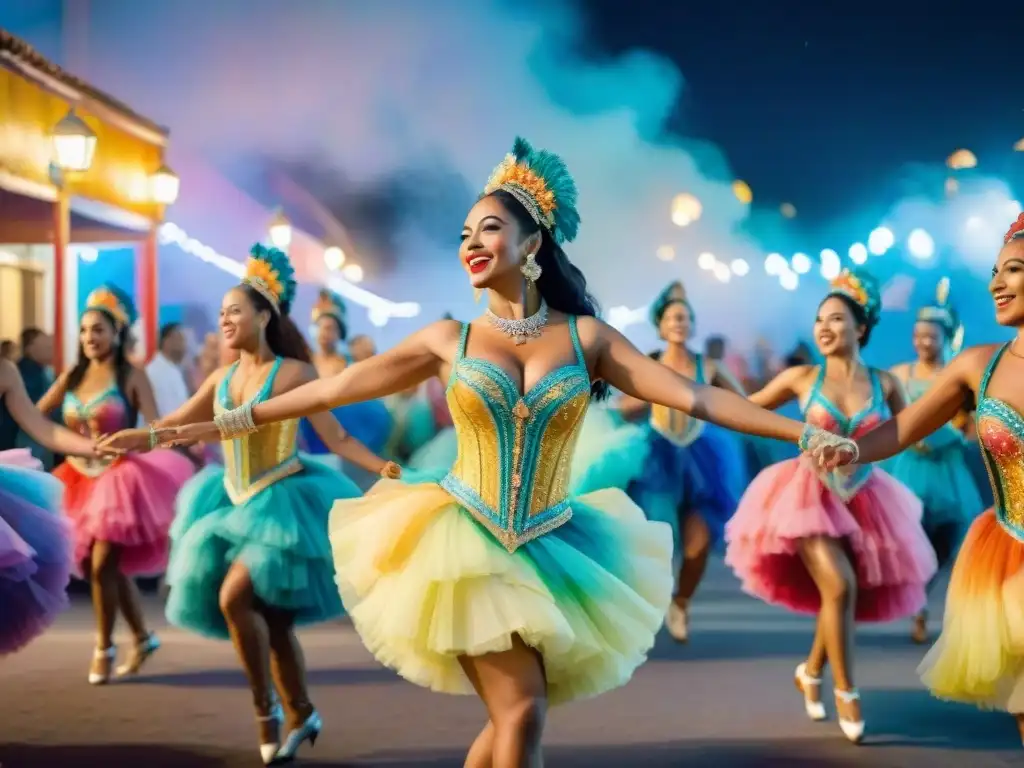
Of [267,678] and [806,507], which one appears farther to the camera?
[806,507]

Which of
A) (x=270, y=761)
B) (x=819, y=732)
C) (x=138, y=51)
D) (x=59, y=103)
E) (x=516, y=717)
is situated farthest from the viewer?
(x=138, y=51)

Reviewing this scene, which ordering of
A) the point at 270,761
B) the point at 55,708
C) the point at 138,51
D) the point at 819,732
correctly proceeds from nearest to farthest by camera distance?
the point at 270,761 → the point at 819,732 → the point at 55,708 → the point at 138,51

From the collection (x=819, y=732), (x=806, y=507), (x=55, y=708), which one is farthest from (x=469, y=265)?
(x=55, y=708)

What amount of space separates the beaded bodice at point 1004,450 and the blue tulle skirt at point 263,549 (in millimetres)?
2015

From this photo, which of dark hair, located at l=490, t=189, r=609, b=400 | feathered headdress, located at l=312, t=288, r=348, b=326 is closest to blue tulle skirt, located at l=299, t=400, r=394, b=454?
feathered headdress, located at l=312, t=288, r=348, b=326

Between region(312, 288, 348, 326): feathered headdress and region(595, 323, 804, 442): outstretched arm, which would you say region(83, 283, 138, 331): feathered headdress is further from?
region(595, 323, 804, 442): outstretched arm

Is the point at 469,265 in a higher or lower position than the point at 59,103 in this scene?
lower

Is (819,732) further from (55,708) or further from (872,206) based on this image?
(872,206)

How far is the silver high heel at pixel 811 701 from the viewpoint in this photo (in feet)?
15.1

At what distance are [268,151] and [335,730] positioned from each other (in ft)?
20.9

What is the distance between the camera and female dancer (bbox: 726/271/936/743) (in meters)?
4.43

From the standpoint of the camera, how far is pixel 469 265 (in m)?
2.98

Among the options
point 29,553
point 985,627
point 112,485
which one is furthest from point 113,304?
point 985,627

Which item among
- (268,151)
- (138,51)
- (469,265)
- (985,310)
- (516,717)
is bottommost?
(516,717)
